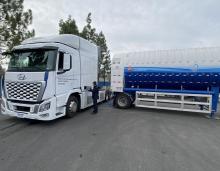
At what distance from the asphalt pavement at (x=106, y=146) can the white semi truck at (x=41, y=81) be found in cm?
60

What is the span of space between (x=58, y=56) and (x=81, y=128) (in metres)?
2.68

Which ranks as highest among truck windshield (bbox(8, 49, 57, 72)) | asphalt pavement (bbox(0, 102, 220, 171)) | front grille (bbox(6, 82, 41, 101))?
truck windshield (bbox(8, 49, 57, 72))

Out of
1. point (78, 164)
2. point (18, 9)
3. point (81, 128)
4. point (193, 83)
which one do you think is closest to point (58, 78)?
point (81, 128)

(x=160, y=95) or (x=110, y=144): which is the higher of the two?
(x=160, y=95)

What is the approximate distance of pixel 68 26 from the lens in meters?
13.9

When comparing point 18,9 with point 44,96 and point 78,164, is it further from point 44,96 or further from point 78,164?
point 78,164

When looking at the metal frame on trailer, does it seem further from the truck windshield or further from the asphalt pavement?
Answer: the truck windshield

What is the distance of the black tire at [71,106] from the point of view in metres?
6.07

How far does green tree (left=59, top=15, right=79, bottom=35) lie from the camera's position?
13.9m

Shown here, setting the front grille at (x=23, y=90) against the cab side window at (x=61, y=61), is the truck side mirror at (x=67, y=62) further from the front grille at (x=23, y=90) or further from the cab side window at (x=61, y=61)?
the front grille at (x=23, y=90)

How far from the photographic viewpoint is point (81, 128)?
16.7 feet

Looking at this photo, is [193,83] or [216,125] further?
[193,83]

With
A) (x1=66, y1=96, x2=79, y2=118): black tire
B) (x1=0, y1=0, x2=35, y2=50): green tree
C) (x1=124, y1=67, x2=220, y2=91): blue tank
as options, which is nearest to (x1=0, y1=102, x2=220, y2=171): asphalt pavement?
(x1=66, y1=96, x2=79, y2=118): black tire

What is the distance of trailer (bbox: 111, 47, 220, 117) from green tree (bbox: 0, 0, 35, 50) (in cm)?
867
